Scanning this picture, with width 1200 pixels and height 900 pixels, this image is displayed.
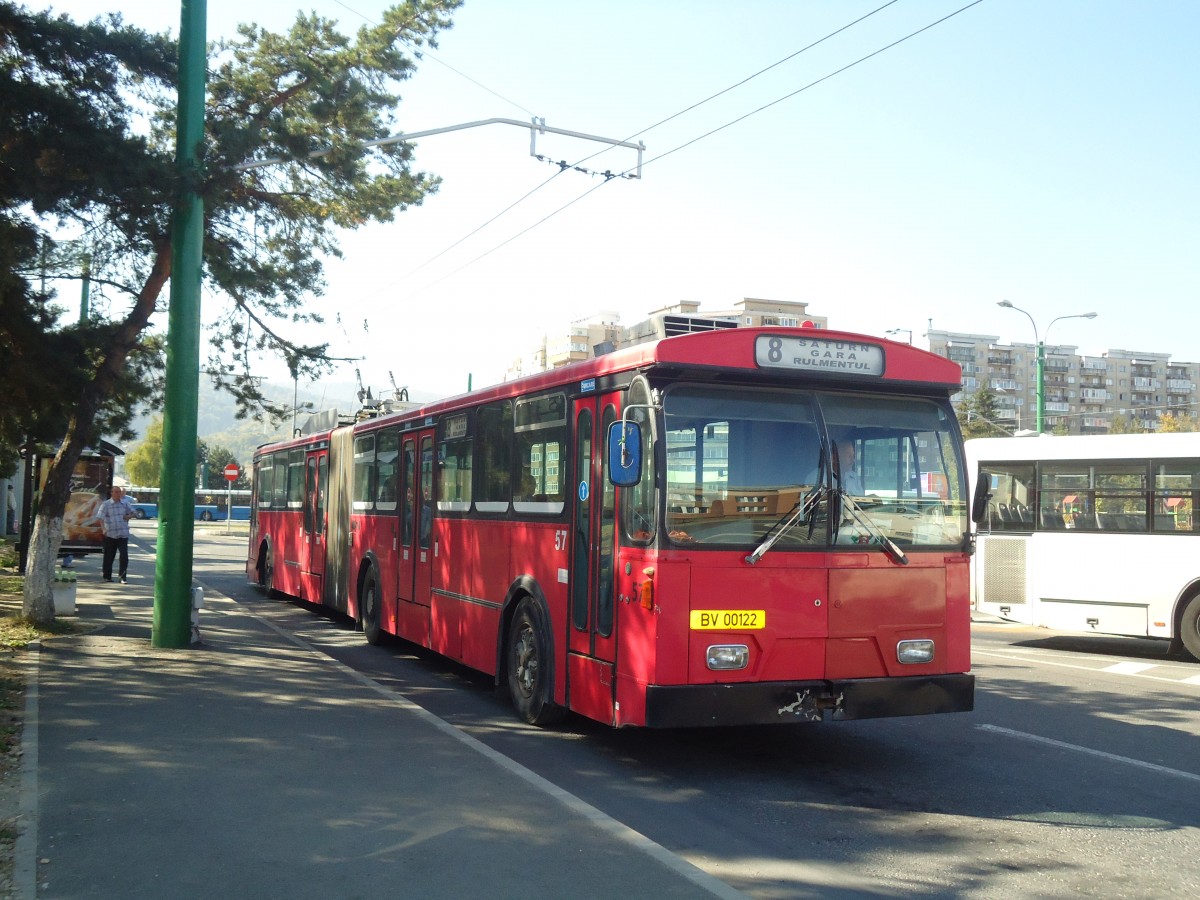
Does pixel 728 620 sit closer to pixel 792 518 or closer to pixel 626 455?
pixel 792 518

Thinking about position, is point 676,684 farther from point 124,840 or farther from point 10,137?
point 10,137

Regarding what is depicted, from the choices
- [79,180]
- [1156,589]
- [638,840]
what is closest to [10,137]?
[79,180]

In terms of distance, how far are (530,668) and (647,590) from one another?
2.46 m

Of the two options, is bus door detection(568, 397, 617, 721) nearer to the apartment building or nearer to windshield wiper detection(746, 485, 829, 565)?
windshield wiper detection(746, 485, 829, 565)

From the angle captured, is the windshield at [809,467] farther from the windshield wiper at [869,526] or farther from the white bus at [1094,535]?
the white bus at [1094,535]

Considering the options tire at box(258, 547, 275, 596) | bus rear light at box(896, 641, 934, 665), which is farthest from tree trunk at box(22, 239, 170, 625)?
bus rear light at box(896, 641, 934, 665)

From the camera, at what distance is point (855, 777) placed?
789 cm

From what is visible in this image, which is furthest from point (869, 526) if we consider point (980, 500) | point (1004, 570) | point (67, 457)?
point (67, 457)

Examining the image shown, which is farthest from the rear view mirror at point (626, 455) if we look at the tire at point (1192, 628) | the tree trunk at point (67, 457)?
the tire at point (1192, 628)

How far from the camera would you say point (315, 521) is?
1839cm

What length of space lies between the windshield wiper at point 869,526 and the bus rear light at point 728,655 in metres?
1.27

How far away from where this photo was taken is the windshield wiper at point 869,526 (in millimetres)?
7816

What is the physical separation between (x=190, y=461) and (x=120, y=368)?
86.6 inches

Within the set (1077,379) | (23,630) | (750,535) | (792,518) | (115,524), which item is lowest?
(23,630)
